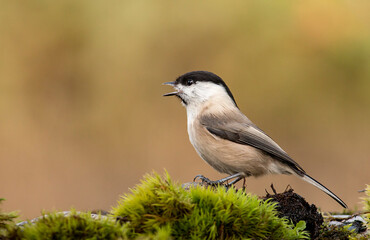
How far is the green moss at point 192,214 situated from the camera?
1.72 m

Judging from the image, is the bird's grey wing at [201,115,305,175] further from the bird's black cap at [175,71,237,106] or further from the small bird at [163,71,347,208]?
the bird's black cap at [175,71,237,106]

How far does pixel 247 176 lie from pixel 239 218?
4.92ft

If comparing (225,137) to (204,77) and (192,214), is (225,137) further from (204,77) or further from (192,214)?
(192,214)

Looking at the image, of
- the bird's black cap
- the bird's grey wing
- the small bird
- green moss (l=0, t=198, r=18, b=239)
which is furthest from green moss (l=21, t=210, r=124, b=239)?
the bird's black cap

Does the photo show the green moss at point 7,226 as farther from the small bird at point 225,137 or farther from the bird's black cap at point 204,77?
the bird's black cap at point 204,77

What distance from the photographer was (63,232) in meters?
1.56

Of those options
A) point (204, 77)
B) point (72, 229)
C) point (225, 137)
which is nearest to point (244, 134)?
point (225, 137)

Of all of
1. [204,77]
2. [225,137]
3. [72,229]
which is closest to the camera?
[72,229]

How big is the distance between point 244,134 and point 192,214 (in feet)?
5.36

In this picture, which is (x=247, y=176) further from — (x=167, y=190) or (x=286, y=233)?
(x=167, y=190)

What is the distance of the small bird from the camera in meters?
3.17

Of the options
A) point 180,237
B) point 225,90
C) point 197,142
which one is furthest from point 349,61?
point 180,237

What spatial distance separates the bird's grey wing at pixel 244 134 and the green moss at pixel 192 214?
1312 mm

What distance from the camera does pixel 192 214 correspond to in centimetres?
176
